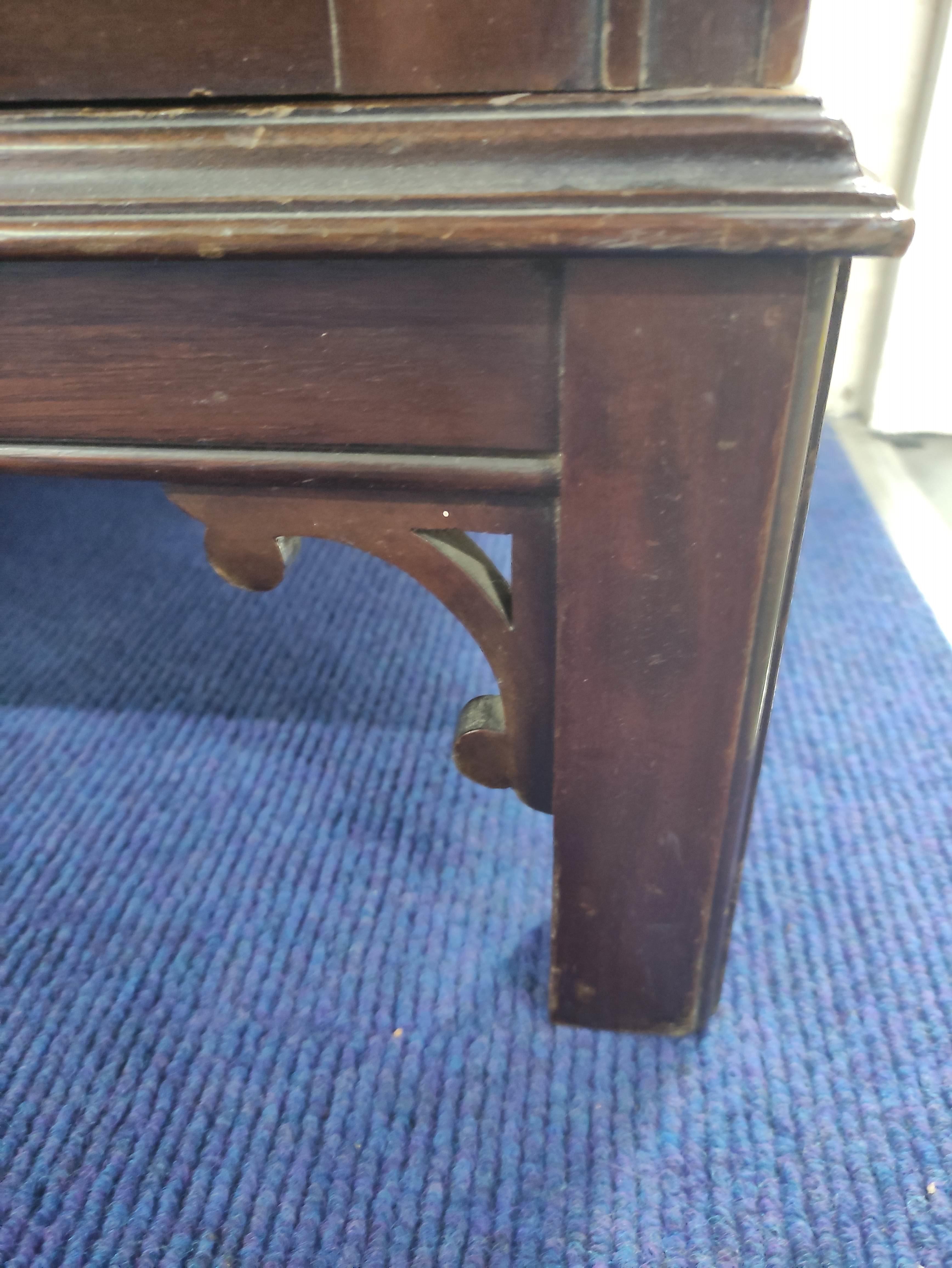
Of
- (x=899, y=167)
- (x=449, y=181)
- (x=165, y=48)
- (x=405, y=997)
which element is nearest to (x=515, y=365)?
(x=449, y=181)

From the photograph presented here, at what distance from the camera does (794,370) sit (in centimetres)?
36

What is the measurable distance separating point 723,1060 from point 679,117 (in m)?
0.51

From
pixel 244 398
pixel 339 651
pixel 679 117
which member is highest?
pixel 679 117

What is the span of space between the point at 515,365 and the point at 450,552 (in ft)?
0.35

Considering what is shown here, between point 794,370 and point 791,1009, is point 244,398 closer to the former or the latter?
point 794,370

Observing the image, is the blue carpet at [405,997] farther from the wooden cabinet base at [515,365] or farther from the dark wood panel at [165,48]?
the dark wood panel at [165,48]

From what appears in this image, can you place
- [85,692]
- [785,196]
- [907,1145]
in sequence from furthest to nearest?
1. [85,692]
2. [907,1145]
3. [785,196]

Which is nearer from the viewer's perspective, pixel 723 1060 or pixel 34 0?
pixel 34 0

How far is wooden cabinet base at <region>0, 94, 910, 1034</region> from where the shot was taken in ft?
1.07

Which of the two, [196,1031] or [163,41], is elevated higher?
[163,41]

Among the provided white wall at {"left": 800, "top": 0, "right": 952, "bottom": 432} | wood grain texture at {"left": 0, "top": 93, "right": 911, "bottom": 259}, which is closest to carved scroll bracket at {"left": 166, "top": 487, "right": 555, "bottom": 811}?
wood grain texture at {"left": 0, "top": 93, "right": 911, "bottom": 259}

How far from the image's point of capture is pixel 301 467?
1.36ft

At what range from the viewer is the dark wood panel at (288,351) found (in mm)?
366

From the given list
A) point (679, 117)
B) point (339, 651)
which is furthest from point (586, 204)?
point (339, 651)
